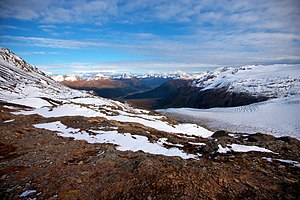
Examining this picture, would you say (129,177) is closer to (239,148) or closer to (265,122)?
(239,148)

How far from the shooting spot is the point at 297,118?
51469 mm

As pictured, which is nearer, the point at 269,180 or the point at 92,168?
the point at 269,180

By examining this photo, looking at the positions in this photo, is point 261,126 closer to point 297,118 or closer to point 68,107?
point 297,118

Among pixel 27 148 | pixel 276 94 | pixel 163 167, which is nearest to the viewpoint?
pixel 163 167

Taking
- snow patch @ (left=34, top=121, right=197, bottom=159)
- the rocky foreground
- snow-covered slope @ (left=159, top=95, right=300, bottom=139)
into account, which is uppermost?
the rocky foreground

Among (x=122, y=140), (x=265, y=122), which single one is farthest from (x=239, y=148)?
(x=265, y=122)

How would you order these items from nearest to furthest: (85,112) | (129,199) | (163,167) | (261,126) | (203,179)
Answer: (129,199)
(203,179)
(163,167)
(85,112)
(261,126)

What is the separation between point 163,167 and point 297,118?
55985mm

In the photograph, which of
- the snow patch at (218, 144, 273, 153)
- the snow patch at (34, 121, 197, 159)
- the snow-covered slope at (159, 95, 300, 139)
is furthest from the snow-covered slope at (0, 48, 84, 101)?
the snow patch at (218, 144, 273, 153)

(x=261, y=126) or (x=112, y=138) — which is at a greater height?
(x=112, y=138)

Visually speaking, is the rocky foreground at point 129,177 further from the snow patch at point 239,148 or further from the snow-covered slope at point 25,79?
the snow-covered slope at point 25,79

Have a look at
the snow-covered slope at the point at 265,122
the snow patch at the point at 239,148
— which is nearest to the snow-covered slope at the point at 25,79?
the snow-covered slope at the point at 265,122

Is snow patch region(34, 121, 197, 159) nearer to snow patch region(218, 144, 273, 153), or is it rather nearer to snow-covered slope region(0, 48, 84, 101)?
snow patch region(218, 144, 273, 153)

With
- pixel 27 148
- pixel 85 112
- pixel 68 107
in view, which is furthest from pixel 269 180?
pixel 68 107
